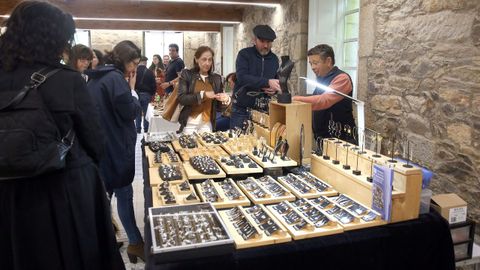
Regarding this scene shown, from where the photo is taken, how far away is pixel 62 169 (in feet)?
5.09

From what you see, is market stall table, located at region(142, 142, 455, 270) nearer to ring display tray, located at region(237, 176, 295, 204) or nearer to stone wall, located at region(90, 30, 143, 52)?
ring display tray, located at region(237, 176, 295, 204)

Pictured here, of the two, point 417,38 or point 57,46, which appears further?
point 417,38

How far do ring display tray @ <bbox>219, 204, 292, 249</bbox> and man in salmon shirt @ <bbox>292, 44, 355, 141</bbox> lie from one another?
1.35 metres

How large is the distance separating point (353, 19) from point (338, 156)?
347cm

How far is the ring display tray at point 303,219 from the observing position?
5.03 ft

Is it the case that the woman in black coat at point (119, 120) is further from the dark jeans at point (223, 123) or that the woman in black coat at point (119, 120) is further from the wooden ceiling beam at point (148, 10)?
the wooden ceiling beam at point (148, 10)

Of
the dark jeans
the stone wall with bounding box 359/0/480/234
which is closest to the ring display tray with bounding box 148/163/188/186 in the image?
the stone wall with bounding box 359/0/480/234

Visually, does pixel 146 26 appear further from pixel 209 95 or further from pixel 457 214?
pixel 457 214

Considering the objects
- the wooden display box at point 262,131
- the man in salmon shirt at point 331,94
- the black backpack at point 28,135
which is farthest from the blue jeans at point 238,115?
the black backpack at point 28,135

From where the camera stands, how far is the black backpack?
4.47 ft

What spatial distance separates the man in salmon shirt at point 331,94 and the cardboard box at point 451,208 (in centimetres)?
120

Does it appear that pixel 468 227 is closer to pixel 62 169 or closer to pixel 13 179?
pixel 62 169

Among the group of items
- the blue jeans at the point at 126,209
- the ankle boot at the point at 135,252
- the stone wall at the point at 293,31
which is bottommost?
the ankle boot at the point at 135,252

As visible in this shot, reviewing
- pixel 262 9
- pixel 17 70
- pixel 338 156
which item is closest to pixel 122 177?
pixel 17 70
